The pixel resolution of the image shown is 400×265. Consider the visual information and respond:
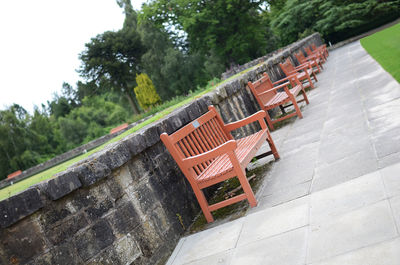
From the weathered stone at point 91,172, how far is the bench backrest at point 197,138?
2.88 feet

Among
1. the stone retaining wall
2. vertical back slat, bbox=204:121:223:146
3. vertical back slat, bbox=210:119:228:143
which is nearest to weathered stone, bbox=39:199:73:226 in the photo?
the stone retaining wall

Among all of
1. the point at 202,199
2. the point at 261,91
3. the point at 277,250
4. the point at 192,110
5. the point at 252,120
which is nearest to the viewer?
the point at 277,250

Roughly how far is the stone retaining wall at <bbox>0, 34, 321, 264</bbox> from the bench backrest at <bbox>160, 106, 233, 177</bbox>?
230 mm

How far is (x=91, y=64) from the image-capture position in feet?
161

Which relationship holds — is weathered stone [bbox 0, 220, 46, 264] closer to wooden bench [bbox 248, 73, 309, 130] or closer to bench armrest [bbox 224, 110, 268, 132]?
bench armrest [bbox 224, 110, 268, 132]

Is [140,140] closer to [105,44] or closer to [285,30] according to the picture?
[285,30]

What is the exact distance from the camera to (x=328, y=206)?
336cm

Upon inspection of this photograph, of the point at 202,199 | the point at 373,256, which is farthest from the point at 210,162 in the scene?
the point at 373,256

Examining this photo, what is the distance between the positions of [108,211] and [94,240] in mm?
305

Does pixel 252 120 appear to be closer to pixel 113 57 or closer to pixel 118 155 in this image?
pixel 118 155

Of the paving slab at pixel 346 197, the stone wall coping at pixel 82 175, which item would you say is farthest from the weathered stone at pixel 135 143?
the paving slab at pixel 346 197

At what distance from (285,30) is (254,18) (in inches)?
231

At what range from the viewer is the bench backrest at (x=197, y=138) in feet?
14.0

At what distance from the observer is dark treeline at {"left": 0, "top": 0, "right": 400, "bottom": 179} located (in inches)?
1226
